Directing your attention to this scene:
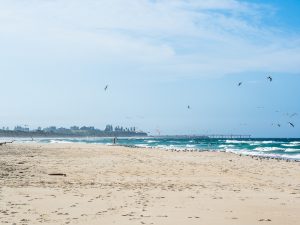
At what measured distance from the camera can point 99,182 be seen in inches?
562

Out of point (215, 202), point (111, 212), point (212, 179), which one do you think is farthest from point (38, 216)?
point (212, 179)

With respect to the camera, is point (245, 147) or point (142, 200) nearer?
point (142, 200)

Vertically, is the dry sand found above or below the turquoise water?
above

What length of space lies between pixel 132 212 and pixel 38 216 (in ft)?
6.66

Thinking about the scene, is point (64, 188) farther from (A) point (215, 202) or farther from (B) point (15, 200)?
(A) point (215, 202)

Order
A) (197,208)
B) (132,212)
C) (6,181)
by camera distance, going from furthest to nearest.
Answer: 1. (6,181)
2. (197,208)
3. (132,212)

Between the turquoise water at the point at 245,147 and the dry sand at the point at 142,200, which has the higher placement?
the dry sand at the point at 142,200

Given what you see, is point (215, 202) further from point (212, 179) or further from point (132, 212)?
point (212, 179)

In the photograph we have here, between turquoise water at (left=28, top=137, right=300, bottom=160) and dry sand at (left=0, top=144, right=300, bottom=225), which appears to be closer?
dry sand at (left=0, top=144, right=300, bottom=225)

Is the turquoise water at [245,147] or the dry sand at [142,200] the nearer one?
the dry sand at [142,200]

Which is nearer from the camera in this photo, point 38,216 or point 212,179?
point 38,216

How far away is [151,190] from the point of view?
12500 mm

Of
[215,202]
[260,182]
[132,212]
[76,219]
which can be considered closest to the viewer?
[76,219]

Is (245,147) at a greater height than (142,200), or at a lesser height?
lesser
